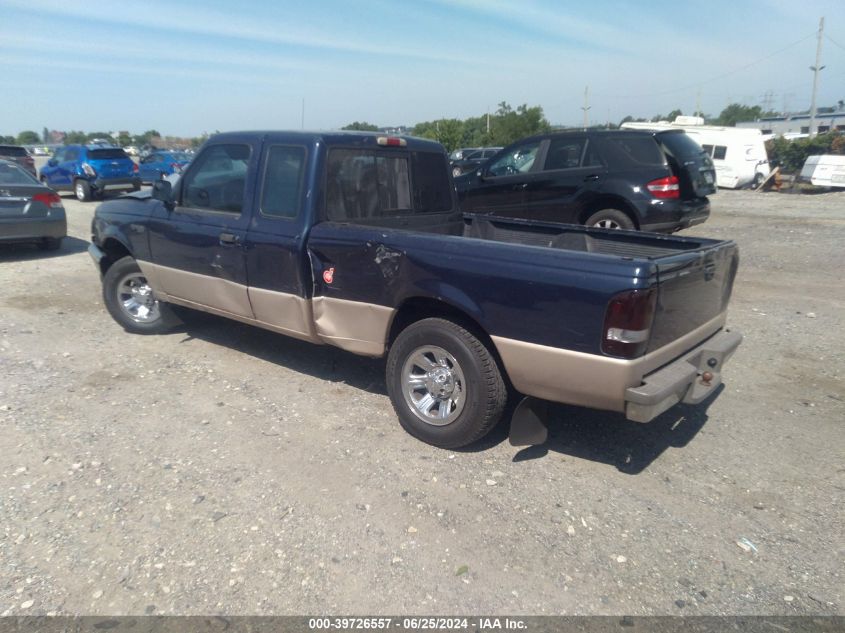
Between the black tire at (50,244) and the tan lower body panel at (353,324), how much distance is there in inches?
323

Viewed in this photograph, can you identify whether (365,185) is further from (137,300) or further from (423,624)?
(423,624)

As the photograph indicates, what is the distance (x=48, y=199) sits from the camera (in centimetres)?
1038

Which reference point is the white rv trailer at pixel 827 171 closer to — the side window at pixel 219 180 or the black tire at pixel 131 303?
the side window at pixel 219 180

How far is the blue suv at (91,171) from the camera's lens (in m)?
18.8

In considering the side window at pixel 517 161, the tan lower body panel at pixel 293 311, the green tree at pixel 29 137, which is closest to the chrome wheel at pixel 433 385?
the tan lower body panel at pixel 293 311

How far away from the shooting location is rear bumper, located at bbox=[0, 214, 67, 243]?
989 centimetres

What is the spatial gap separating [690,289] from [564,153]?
20.4 feet

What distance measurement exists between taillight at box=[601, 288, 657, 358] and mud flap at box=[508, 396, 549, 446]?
0.70 metres

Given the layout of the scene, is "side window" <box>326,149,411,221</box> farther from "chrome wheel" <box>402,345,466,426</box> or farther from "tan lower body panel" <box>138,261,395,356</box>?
"chrome wheel" <box>402,345,466,426</box>

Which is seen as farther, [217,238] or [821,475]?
[217,238]

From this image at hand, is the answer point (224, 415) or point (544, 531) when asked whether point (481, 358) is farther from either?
point (224, 415)

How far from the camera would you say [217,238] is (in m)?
5.11

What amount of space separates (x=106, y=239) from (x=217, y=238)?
6.28ft

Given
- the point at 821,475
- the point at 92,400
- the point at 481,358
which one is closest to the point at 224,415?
the point at 92,400
